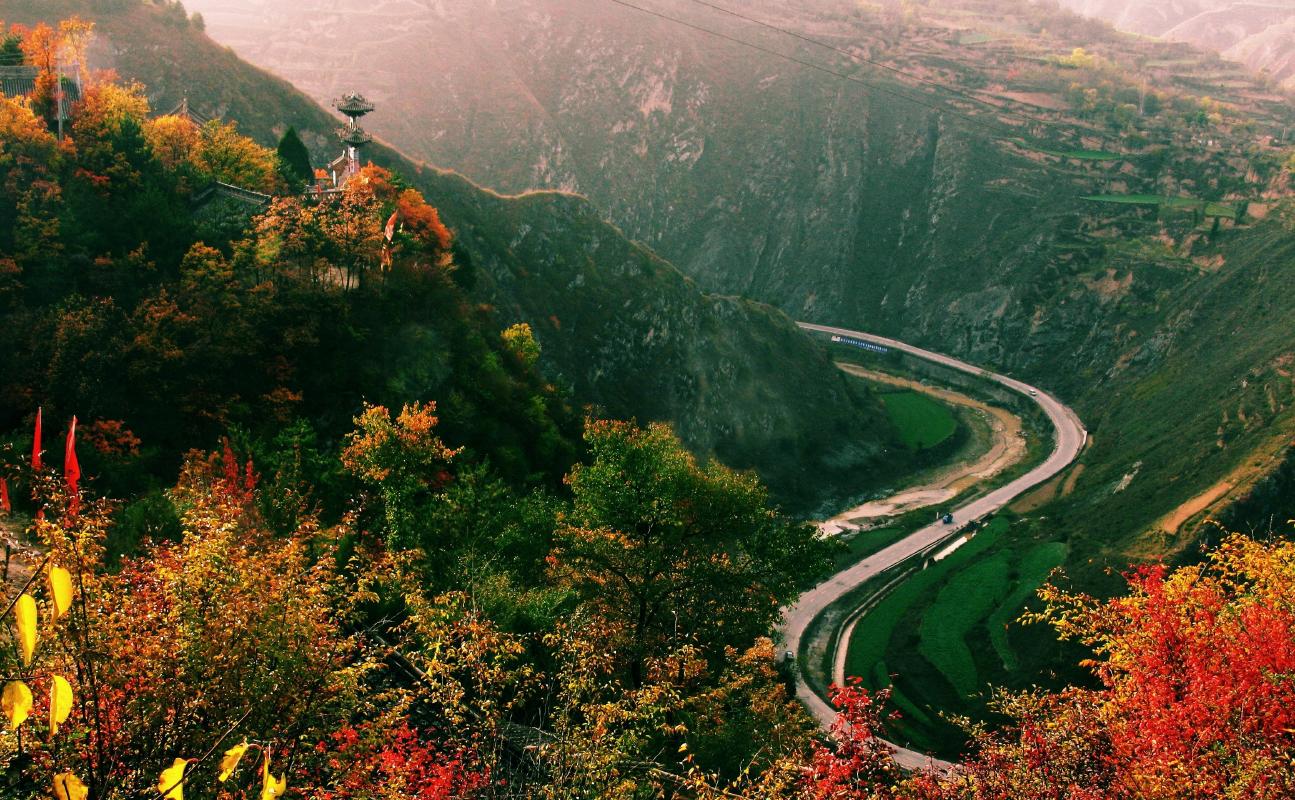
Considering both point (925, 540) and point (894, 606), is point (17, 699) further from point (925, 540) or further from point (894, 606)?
point (925, 540)

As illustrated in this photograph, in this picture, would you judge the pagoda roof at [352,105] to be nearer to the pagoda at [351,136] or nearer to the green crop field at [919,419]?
the pagoda at [351,136]

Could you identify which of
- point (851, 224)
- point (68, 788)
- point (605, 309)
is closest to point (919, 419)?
point (605, 309)

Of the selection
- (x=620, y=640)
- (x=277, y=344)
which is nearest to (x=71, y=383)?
(x=277, y=344)

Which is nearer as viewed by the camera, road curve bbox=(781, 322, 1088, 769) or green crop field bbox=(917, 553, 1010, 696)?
road curve bbox=(781, 322, 1088, 769)

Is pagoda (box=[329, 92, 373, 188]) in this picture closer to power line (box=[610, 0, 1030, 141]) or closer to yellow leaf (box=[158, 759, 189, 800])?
yellow leaf (box=[158, 759, 189, 800])

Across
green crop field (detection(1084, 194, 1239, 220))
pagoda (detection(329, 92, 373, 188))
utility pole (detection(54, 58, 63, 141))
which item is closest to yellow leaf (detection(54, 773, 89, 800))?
utility pole (detection(54, 58, 63, 141))

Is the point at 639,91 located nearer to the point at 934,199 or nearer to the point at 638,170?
the point at 638,170
